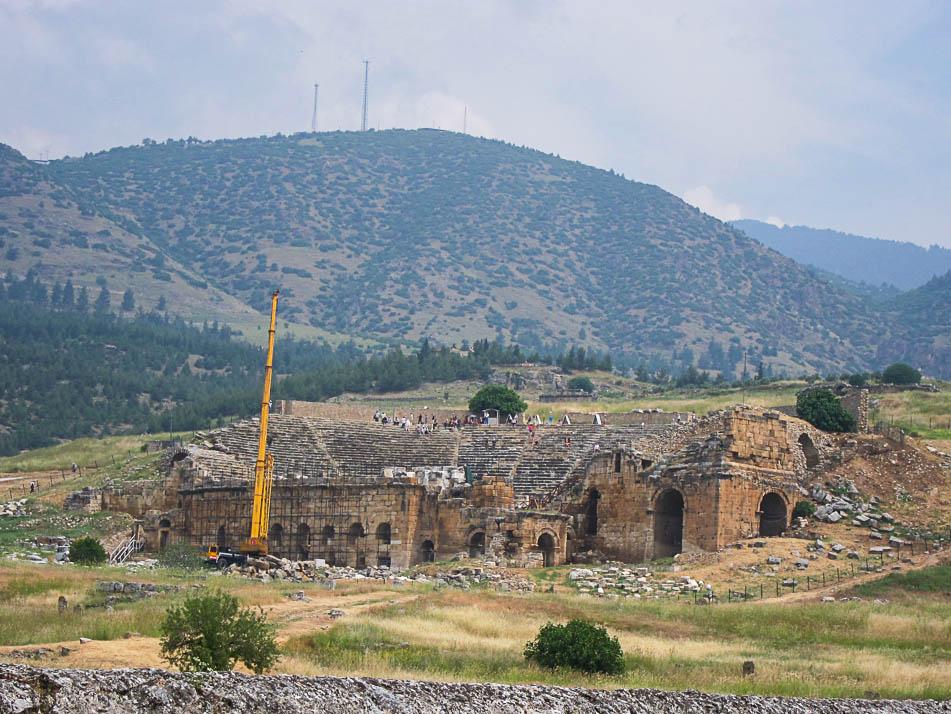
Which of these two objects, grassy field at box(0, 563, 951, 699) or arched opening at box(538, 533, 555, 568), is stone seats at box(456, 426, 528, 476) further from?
grassy field at box(0, 563, 951, 699)

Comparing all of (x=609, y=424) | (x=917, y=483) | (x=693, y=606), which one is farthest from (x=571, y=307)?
(x=693, y=606)

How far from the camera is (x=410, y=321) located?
182500mm

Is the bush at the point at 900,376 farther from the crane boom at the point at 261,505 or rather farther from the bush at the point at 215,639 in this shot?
the bush at the point at 215,639

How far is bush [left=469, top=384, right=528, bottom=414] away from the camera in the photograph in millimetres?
70375

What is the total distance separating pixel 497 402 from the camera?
70.7 metres

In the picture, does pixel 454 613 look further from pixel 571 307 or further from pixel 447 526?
pixel 571 307

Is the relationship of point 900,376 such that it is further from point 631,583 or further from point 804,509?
point 631,583

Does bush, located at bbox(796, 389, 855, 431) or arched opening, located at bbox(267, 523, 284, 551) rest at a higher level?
bush, located at bbox(796, 389, 855, 431)

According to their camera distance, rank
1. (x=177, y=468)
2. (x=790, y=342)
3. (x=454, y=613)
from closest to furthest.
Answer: (x=454, y=613)
(x=177, y=468)
(x=790, y=342)

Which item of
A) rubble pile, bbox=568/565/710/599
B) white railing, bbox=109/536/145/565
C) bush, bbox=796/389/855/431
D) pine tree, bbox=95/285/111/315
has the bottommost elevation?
white railing, bbox=109/536/145/565

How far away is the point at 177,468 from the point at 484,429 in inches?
479

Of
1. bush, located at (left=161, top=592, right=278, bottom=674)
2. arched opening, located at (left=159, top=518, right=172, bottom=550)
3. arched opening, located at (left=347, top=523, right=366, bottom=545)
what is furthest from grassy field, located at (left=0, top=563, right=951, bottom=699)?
arched opening, located at (left=159, top=518, right=172, bottom=550)

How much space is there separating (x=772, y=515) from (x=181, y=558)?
19009 millimetres

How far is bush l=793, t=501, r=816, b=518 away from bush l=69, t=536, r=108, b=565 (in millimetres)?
21405
